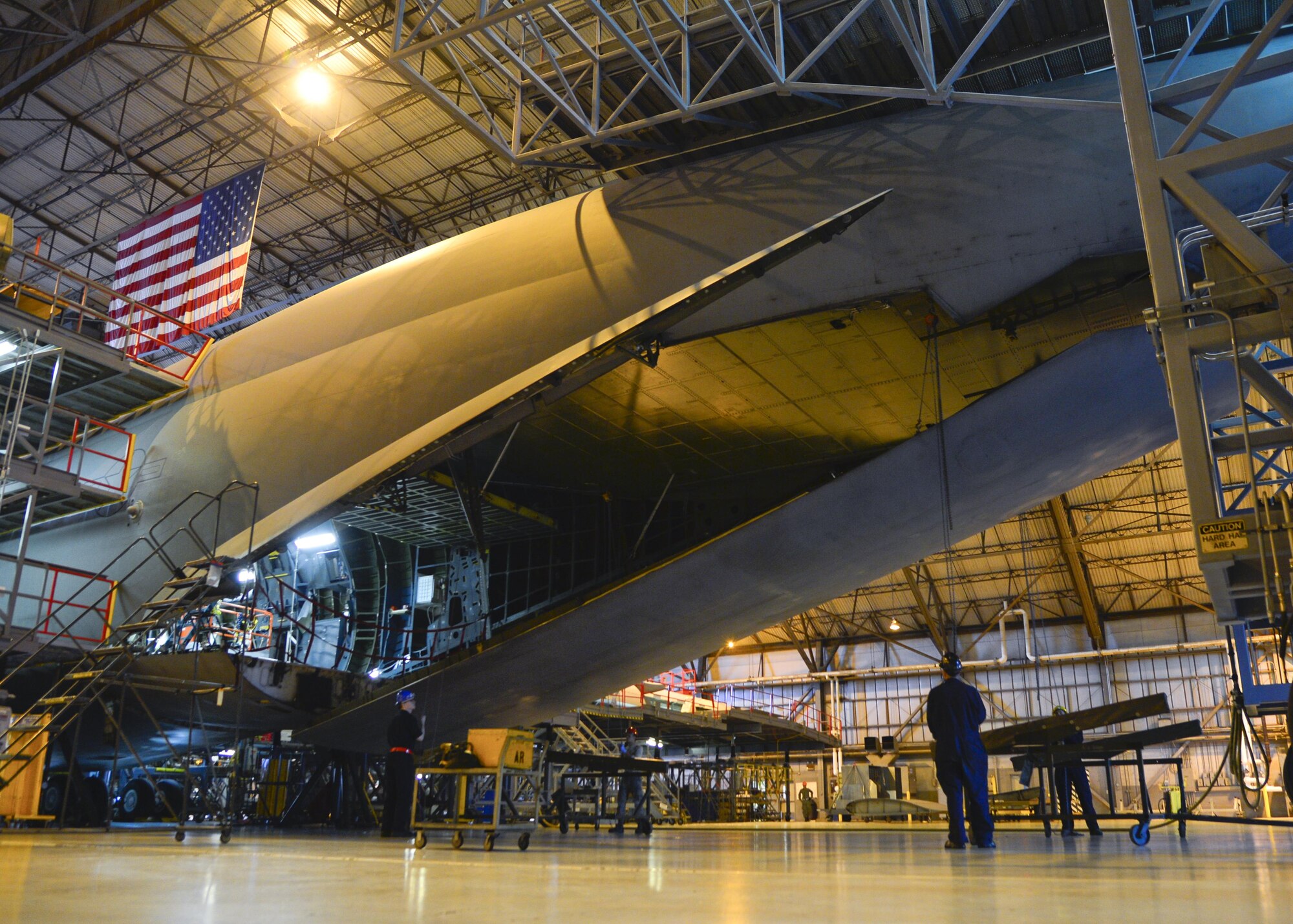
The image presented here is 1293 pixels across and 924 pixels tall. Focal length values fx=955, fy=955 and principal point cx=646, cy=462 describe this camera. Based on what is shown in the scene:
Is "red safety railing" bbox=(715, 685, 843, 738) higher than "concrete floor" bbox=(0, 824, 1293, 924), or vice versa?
"red safety railing" bbox=(715, 685, 843, 738)

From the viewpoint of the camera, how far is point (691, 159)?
10727 mm

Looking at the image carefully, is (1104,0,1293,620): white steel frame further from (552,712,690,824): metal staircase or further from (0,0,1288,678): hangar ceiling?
(552,712,690,824): metal staircase

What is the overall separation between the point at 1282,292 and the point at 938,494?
18.4 ft

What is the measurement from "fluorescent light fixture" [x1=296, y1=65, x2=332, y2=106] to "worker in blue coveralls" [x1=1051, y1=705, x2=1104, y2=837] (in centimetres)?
1946

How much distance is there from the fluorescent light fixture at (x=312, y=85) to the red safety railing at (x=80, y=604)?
40.0 ft

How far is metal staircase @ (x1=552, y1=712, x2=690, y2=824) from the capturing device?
18.8m

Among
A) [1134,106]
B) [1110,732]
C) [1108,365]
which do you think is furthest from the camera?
[1110,732]

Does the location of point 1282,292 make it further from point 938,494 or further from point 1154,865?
point 938,494

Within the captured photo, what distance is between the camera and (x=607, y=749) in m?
21.1

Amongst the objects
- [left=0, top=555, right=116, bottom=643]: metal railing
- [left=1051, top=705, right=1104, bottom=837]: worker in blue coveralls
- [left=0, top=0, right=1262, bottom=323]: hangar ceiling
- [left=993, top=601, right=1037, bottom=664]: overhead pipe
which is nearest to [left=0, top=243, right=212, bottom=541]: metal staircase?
[left=0, top=555, right=116, bottom=643]: metal railing

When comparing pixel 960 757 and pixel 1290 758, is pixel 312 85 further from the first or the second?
pixel 1290 758

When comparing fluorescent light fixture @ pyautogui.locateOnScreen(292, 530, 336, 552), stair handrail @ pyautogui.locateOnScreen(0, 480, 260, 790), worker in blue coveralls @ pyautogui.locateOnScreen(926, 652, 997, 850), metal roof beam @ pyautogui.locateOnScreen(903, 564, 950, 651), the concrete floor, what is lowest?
the concrete floor

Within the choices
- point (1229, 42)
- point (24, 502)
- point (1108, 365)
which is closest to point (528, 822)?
point (1108, 365)

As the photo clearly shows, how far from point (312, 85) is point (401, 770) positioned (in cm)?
1675
